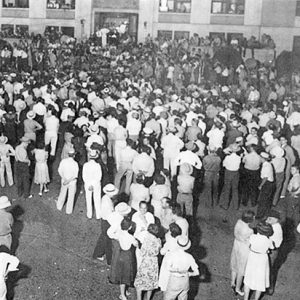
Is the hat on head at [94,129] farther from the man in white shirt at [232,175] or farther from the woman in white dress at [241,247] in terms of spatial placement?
the woman in white dress at [241,247]

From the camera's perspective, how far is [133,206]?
11.0 m

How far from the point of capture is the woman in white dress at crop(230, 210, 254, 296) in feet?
29.9

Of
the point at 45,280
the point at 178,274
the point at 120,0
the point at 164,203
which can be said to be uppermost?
the point at 120,0

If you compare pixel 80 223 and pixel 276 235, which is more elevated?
pixel 276 235

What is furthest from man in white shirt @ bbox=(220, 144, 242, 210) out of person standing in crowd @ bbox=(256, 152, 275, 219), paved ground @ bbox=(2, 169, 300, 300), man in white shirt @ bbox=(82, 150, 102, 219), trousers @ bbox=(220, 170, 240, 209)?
man in white shirt @ bbox=(82, 150, 102, 219)

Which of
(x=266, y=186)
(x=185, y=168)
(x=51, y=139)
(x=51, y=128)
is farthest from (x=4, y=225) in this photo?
(x=266, y=186)

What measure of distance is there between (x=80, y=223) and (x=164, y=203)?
3017 mm

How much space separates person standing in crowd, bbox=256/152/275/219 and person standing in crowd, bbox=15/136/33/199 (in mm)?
5418

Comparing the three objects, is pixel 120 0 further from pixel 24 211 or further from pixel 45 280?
pixel 45 280

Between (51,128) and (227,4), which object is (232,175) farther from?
(227,4)

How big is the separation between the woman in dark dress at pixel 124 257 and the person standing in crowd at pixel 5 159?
4947mm

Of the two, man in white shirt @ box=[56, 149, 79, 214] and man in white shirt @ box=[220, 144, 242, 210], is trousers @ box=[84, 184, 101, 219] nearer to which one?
man in white shirt @ box=[56, 149, 79, 214]

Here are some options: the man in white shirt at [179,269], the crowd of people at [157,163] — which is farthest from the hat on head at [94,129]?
the man in white shirt at [179,269]

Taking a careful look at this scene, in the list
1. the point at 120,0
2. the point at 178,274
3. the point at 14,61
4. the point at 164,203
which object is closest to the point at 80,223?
the point at 164,203
